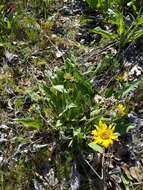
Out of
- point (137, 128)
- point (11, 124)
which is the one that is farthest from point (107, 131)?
point (11, 124)

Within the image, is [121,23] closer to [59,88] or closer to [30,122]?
[59,88]

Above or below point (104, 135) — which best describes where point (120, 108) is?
above

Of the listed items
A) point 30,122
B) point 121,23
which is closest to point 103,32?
point 121,23

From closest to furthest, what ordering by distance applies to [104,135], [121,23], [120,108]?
1. [104,135]
2. [120,108]
3. [121,23]

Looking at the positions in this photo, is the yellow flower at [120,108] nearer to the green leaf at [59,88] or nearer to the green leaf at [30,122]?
the green leaf at [59,88]

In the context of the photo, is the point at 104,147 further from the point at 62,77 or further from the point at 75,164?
the point at 62,77

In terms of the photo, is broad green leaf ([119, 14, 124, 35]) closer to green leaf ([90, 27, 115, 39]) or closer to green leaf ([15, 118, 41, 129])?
green leaf ([90, 27, 115, 39])

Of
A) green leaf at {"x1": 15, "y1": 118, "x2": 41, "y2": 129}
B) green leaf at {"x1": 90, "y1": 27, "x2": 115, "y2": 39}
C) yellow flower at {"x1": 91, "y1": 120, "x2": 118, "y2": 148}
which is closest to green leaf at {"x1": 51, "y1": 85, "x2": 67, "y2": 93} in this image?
green leaf at {"x1": 15, "y1": 118, "x2": 41, "y2": 129}

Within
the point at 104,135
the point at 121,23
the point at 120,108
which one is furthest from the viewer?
the point at 121,23

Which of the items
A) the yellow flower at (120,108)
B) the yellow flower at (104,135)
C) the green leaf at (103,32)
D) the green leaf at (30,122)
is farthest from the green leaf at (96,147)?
the green leaf at (103,32)

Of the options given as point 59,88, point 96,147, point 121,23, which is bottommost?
point 96,147
